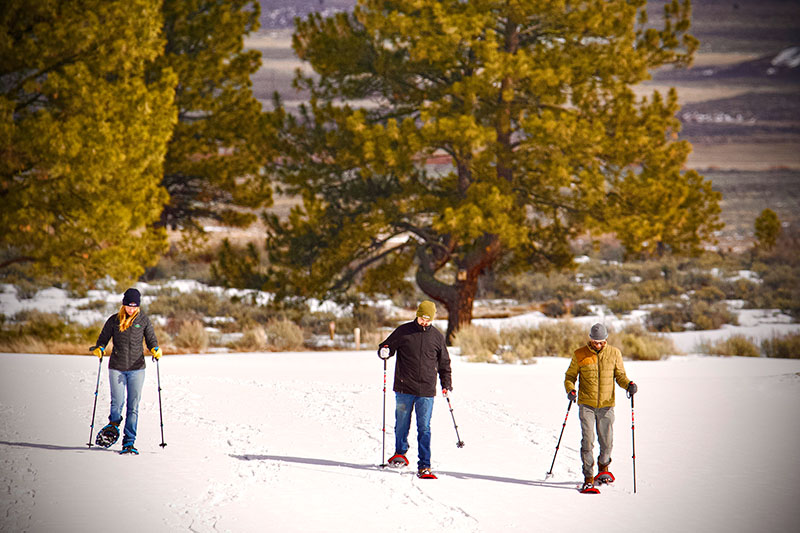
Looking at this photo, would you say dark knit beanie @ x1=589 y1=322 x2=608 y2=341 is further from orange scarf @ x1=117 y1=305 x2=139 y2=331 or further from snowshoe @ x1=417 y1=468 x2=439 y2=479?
orange scarf @ x1=117 y1=305 x2=139 y2=331

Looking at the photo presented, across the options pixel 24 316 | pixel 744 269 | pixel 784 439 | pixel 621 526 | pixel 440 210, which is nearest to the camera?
pixel 621 526

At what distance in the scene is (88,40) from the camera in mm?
21656

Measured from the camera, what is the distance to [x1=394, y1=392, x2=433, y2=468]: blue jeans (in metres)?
9.43

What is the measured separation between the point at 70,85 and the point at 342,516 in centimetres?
1593

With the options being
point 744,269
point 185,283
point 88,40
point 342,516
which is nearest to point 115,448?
point 342,516

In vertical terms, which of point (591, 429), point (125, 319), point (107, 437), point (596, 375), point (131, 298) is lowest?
point (107, 437)

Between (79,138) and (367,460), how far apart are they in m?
12.9

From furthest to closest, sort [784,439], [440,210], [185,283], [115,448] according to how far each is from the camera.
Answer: [185,283] → [440,210] → [784,439] → [115,448]

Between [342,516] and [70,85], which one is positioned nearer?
[342,516]

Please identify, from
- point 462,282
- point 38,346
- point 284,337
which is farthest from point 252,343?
point 462,282

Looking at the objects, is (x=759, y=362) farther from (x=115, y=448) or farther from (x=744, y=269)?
(x=744, y=269)

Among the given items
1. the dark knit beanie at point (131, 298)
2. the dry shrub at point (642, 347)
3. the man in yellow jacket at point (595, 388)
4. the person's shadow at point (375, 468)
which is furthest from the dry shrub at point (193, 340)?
the man in yellow jacket at point (595, 388)

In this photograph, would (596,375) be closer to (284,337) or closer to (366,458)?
(366,458)

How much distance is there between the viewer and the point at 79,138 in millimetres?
20578
